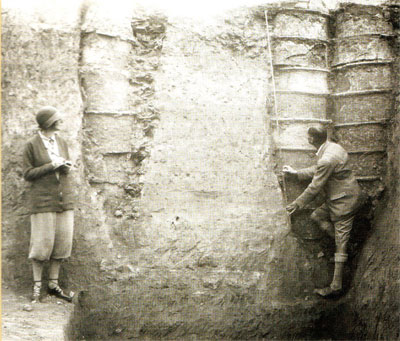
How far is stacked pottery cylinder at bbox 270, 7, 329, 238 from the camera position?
166 inches

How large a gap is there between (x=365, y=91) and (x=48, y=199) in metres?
2.67

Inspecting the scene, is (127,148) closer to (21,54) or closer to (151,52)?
(151,52)

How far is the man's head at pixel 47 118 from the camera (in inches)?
148

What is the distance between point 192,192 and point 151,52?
120 centimetres

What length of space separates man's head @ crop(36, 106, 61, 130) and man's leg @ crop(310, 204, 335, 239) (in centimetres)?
216

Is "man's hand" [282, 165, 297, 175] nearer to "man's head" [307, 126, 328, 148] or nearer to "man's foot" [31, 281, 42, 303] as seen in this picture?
"man's head" [307, 126, 328, 148]

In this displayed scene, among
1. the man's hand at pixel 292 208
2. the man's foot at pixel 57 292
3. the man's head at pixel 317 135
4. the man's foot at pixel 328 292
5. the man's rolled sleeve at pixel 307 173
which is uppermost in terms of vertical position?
the man's head at pixel 317 135

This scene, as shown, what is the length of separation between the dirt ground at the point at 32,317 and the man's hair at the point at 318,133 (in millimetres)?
2283

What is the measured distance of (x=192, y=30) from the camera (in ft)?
14.0

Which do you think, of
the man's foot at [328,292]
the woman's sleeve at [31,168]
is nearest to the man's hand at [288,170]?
the man's foot at [328,292]

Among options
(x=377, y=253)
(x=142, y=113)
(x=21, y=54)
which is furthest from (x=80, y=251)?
(x=377, y=253)

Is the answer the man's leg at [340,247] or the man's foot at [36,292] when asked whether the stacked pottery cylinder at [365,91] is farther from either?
the man's foot at [36,292]

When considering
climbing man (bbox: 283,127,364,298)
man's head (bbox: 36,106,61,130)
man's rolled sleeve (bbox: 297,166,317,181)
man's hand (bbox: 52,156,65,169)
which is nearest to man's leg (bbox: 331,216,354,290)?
climbing man (bbox: 283,127,364,298)

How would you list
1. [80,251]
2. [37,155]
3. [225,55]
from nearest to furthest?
[37,155] → [80,251] → [225,55]
